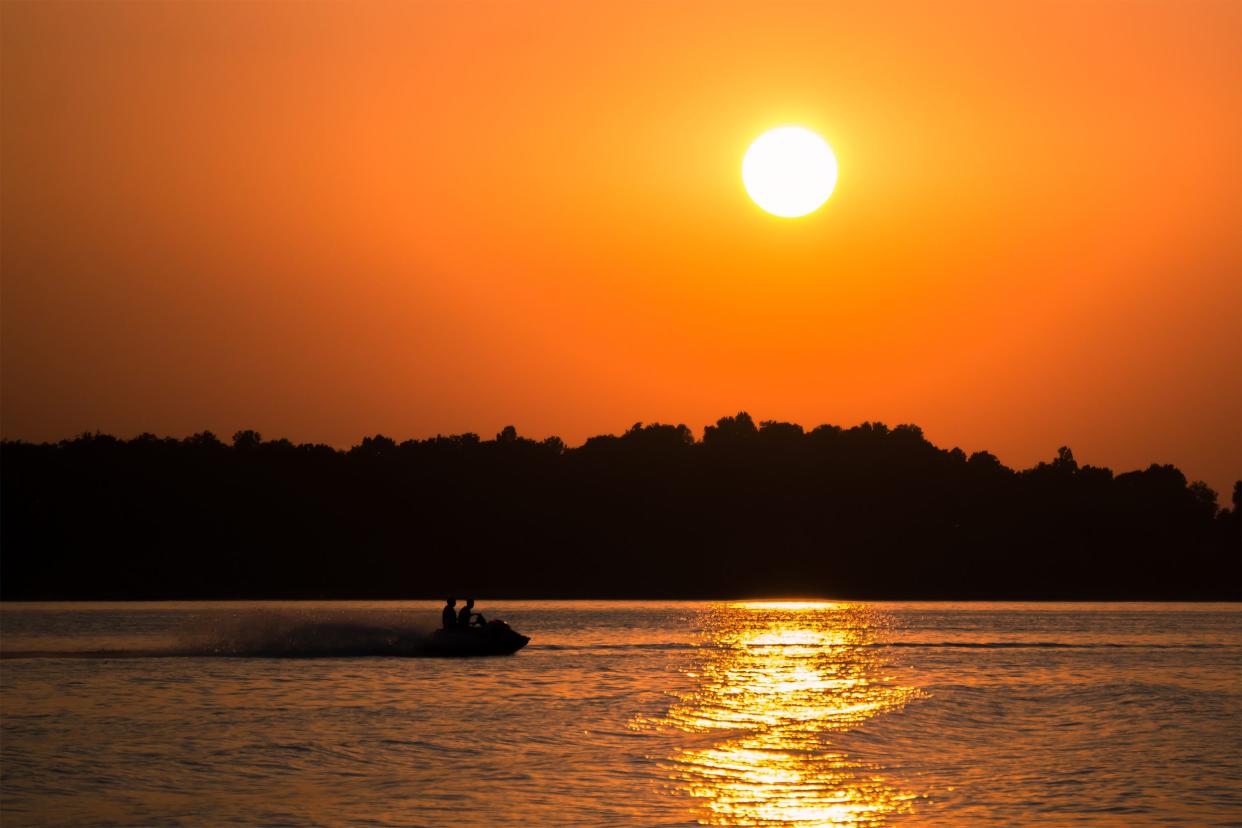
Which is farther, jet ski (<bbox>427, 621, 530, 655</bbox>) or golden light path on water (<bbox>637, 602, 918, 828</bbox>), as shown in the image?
jet ski (<bbox>427, 621, 530, 655</bbox>)

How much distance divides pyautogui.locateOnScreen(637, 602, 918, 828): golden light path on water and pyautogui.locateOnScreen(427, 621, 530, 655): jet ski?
8.48 m

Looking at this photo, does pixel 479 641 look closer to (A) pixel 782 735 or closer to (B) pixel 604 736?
(B) pixel 604 736

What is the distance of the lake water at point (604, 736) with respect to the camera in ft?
Answer: 108

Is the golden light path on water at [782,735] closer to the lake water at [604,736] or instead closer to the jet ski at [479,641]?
the lake water at [604,736]

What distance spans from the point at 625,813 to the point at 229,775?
34.9 ft

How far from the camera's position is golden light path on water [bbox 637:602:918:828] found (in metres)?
Result: 32.4

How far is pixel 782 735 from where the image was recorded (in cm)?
4494

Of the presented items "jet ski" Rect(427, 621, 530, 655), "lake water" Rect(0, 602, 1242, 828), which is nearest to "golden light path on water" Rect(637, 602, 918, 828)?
"lake water" Rect(0, 602, 1242, 828)

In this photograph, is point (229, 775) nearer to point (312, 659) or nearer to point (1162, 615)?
point (312, 659)

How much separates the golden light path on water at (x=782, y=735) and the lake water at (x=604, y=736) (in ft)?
0.46

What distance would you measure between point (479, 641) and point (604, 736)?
2724 cm

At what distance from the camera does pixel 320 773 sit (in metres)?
37.7

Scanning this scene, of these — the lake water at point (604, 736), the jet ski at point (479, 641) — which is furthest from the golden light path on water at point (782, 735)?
the jet ski at point (479, 641)

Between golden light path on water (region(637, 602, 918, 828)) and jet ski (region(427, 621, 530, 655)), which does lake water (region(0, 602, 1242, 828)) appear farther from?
jet ski (region(427, 621, 530, 655))
